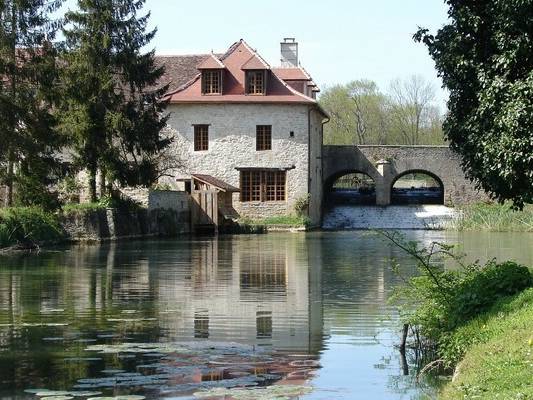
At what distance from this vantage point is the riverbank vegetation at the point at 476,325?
897cm

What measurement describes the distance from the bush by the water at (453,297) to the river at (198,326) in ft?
1.80

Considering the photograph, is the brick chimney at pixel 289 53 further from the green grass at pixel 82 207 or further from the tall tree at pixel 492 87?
the tall tree at pixel 492 87

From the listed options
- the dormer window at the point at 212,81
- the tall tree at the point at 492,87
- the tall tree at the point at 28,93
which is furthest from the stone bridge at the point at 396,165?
the tall tree at the point at 492,87

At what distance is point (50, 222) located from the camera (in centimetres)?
3566

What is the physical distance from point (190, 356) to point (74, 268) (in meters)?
13.9

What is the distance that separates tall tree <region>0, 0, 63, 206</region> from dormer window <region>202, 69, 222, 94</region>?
1566 centimetres

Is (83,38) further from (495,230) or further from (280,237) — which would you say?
(495,230)

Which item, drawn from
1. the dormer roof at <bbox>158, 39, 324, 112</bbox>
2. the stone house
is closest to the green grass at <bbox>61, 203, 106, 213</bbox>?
the stone house

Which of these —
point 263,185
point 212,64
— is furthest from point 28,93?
point 263,185

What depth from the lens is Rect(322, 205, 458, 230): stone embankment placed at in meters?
54.1

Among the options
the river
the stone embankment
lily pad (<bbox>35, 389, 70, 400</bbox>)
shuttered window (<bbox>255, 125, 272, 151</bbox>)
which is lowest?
lily pad (<bbox>35, 389, 70, 400</bbox>)

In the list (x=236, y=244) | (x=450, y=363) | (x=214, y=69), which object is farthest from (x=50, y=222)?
→ (x=450, y=363)

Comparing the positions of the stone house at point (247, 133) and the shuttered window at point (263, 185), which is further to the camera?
the shuttered window at point (263, 185)

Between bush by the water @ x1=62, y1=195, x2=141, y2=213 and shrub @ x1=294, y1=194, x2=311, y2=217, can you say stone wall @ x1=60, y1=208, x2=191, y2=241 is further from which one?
shrub @ x1=294, y1=194, x2=311, y2=217
